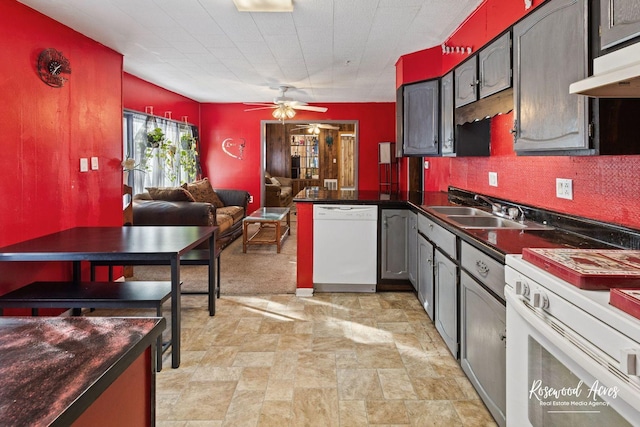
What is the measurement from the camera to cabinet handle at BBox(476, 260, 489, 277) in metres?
1.98

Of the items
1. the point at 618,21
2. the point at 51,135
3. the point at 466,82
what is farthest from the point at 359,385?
the point at 51,135

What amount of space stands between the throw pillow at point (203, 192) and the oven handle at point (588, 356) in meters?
5.95

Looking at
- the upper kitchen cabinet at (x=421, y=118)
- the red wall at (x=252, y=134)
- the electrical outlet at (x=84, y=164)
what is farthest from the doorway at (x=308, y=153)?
the electrical outlet at (x=84, y=164)

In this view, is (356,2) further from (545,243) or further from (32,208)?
(32,208)

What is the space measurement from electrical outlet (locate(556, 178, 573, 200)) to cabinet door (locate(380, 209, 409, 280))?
5.60 ft

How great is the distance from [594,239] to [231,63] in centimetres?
422

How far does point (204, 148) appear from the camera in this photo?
8.48m

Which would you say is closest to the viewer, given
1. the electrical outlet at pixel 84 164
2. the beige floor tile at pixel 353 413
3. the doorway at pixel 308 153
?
the beige floor tile at pixel 353 413

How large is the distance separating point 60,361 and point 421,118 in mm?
3935

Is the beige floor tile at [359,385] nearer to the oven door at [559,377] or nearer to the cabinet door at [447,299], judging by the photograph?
the cabinet door at [447,299]

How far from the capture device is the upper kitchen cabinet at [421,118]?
4148 mm

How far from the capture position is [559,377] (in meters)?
1.29

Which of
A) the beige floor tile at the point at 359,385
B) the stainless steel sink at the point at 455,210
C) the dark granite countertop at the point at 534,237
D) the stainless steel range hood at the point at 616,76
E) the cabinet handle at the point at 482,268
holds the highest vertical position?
the stainless steel range hood at the point at 616,76

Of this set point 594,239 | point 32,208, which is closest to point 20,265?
point 32,208
